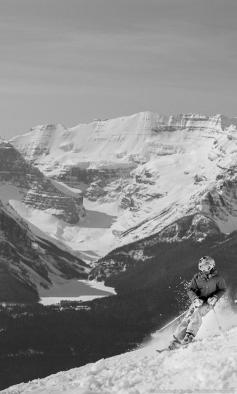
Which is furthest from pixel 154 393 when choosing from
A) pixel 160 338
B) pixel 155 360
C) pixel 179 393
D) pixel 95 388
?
pixel 160 338

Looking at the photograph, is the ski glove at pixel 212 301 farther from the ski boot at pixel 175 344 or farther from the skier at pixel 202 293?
the ski boot at pixel 175 344

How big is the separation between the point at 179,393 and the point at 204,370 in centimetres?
230

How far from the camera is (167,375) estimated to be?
3356cm

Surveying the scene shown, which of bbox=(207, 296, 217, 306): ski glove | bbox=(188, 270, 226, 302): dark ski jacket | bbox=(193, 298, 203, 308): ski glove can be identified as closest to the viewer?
bbox=(207, 296, 217, 306): ski glove

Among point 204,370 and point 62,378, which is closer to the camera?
point 204,370

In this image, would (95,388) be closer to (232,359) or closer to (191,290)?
(232,359)

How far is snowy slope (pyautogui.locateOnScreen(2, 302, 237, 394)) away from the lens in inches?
1230

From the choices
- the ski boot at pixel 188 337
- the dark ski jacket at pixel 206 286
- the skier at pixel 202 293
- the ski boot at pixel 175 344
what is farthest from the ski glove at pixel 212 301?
the ski boot at pixel 175 344

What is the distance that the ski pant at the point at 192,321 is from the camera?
4144cm

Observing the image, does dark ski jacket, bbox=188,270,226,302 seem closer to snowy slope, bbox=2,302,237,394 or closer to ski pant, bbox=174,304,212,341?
ski pant, bbox=174,304,212,341

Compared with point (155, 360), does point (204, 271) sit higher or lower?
higher

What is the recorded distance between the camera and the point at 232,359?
33.5m

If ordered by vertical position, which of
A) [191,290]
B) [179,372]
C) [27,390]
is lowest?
[27,390]

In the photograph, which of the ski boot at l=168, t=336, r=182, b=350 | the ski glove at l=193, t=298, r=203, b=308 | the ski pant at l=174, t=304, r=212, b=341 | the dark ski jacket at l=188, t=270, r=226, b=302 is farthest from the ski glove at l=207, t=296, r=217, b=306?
the ski boot at l=168, t=336, r=182, b=350
